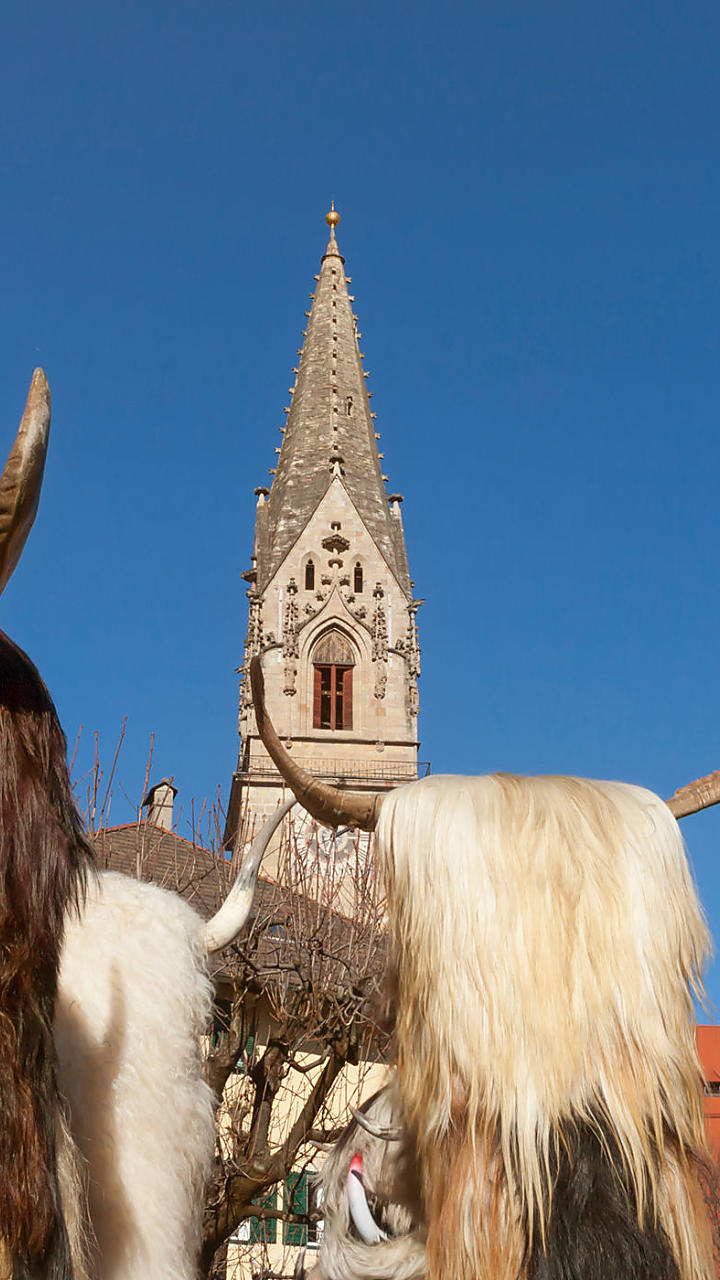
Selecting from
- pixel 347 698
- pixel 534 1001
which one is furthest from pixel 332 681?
pixel 534 1001

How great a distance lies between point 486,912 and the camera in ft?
8.21

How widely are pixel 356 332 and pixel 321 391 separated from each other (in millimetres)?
3635

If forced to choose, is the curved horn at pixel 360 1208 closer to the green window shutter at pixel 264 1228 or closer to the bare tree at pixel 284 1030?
the bare tree at pixel 284 1030

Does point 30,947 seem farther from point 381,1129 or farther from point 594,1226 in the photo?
point 594,1226

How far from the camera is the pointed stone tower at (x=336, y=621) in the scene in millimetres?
43219

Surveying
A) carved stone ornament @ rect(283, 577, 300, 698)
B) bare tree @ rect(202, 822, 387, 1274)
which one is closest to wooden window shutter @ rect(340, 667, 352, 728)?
carved stone ornament @ rect(283, 577, 300, 698)

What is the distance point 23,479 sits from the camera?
2191 millimetres

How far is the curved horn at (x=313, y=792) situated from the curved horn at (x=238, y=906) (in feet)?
3.85

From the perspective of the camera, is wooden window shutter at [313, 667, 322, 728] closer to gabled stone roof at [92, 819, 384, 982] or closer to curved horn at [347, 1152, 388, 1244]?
gabled stone roof at [92, 819, 384, 982]

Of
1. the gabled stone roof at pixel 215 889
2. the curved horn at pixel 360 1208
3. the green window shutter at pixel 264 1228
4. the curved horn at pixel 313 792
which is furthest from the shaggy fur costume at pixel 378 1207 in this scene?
the green window shutter at pixel 264 1228

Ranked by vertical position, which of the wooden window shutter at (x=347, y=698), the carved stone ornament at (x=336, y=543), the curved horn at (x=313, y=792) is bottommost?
the curved horn at (x=313, y=792)

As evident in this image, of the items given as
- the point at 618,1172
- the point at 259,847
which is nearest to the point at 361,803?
the point at 618,1172

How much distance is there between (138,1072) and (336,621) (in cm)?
4113

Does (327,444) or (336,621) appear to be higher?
(327,444)
